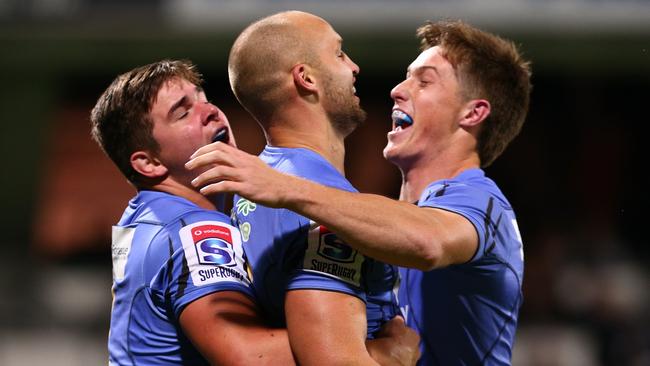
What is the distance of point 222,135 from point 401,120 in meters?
0.86

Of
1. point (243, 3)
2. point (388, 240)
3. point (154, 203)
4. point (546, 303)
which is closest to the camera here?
point (388, 240)

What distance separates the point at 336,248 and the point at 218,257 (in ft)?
1.66

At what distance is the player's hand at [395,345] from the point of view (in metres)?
3.67

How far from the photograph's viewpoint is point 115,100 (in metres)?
4.34

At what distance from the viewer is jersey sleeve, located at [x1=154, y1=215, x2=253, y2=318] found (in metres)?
3.78

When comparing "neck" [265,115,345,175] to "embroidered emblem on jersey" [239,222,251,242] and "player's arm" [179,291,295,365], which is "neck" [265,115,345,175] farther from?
"player's arm" [179,291,295,365]

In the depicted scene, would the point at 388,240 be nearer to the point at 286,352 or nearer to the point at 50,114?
the point at 286,352

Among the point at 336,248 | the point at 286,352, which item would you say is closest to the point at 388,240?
the point at 336,248

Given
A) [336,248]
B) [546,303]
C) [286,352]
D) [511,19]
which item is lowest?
[546,303]

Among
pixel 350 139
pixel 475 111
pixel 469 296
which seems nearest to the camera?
pixel 469 296

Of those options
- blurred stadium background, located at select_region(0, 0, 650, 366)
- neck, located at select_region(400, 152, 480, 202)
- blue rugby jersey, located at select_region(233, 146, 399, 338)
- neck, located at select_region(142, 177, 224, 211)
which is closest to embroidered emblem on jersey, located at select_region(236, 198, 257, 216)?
blue rugby jersey, located at select_region(233, 146, 399, 338)

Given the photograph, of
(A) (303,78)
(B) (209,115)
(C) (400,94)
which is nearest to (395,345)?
(A) (303,78)

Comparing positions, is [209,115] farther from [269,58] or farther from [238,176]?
[238,176]

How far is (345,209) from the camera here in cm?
343
